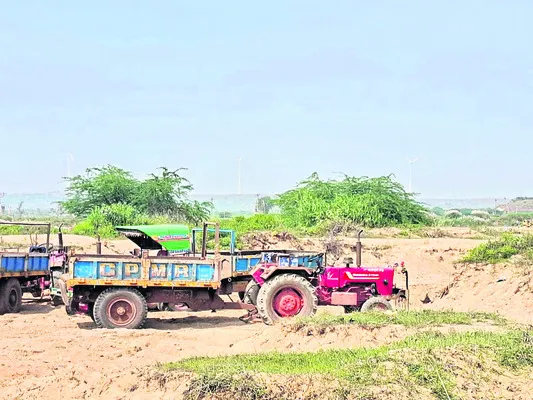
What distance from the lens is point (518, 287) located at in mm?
20984

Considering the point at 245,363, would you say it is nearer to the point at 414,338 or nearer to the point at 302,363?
the point at 302,363

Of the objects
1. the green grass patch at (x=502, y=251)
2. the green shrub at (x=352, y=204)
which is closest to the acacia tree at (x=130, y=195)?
the green shrub at (x=352, y=204)

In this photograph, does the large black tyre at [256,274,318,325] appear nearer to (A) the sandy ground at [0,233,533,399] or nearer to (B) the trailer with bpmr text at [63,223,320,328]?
(A) the sandy ground at [0,233,533,399]

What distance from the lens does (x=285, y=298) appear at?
17.2m

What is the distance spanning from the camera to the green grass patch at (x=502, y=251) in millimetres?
24609

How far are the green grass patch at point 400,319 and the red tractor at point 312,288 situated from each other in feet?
7.34

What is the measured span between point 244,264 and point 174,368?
7125mm

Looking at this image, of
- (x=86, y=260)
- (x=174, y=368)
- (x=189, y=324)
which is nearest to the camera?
(x=174, y=368)

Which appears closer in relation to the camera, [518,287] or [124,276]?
[124,276]

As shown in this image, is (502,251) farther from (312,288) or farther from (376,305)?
(312,288)

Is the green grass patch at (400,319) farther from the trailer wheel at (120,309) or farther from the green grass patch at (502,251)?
the green grass patch at (502,251)

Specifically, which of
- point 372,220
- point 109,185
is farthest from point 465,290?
point 109,185

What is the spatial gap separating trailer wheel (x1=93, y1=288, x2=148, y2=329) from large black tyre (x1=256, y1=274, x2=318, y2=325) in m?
2.50

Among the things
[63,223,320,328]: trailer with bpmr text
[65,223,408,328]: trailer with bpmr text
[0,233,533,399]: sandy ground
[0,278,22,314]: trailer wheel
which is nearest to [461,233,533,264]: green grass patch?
[0,233,533,399]: sandy ground
